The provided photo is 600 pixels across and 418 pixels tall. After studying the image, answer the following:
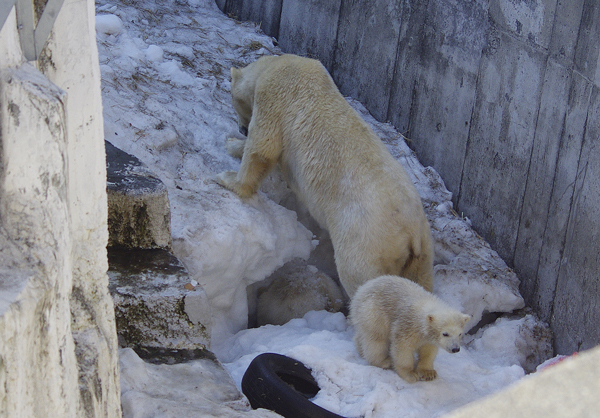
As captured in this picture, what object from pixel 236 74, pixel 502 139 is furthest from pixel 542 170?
pixel 236 74

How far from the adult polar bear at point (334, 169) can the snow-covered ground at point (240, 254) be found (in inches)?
13.5

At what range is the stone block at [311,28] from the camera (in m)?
6.56

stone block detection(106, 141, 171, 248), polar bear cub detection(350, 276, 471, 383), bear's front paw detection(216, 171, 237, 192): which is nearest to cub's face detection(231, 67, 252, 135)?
bear's front paw detection(216, 171, 237, 192)

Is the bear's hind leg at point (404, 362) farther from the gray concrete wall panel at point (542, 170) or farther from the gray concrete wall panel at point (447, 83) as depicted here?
the gray concrete wall panel at point (447, 83)

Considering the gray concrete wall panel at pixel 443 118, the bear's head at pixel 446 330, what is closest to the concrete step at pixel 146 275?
the bear's head at pixel 446 330

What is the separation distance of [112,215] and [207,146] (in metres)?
1.87

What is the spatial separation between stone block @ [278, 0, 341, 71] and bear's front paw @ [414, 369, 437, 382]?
3.79 metres

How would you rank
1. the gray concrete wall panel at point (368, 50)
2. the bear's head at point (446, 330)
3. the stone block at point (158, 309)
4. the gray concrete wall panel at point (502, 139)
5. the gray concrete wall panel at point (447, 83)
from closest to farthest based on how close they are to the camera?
the stone block at point (158, 309), the bear's head at point (446, 330), the gray concrete wall panel at point (502, 139), the gray concrete wall panel at point (447, 83), the gray concrete wall panel at point (368, 50)

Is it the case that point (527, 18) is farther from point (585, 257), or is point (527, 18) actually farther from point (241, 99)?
point (241, 99)

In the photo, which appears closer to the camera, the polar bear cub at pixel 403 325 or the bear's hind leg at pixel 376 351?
the polar bear cub at pixel 403 325

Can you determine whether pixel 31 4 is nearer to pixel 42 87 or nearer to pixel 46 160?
pixel 42 87

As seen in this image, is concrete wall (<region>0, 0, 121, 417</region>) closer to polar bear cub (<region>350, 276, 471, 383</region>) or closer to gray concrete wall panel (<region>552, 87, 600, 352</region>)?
polar bear cub (<region>350, 276, 471, 383</region>)

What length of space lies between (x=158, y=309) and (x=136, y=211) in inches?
25.1

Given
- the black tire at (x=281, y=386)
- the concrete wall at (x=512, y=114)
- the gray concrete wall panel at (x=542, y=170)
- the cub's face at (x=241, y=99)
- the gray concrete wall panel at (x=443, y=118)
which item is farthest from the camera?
the cub's face at (x=241, y=99)
